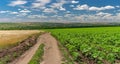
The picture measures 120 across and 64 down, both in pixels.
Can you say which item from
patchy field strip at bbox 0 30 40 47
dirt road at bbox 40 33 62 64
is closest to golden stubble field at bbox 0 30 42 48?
patchy field strip at bbox 0 30 40 47

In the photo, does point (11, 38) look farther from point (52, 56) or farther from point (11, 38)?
point (52, 56)

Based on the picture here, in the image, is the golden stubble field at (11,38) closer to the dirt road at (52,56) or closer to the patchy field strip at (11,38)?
the patchy field strip at (11,38)

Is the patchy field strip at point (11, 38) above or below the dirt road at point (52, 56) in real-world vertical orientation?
below

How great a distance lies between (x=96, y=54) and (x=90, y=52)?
4.70ft

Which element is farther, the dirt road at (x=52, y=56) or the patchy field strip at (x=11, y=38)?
the patchy field strip at (x=11, y=38)

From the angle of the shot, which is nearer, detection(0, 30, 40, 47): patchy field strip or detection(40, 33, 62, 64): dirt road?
detection(40, 33, 62, 64): dirt road

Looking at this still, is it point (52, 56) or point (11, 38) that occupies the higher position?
point (52, 56)

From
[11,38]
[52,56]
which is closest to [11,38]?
[11,38]

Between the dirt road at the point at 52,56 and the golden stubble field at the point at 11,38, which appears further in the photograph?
the golden stubble field at the point at 11,38

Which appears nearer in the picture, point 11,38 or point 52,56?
point 52,56

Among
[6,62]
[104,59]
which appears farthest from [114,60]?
[6,62]

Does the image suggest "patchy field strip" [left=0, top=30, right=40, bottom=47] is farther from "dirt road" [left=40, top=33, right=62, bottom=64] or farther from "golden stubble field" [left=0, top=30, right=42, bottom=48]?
"dirt road" [left=40, top=33, right=62, bottom=64]

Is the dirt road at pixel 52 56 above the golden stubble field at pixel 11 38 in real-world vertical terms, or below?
above

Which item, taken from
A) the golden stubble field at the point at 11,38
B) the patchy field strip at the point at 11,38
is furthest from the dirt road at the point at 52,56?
the patchy field strip at the point at 11,38
